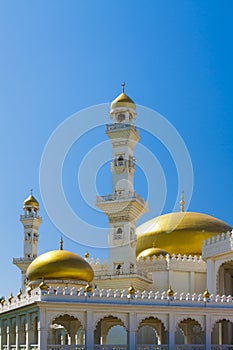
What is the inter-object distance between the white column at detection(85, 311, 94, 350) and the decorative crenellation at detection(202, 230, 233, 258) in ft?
33.7

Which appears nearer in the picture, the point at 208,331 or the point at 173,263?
the point at 208,331

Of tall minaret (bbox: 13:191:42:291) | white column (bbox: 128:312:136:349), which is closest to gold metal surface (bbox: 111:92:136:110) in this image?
tall minaret (bbox: 13:191:42:291)

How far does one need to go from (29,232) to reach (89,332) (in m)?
23.7

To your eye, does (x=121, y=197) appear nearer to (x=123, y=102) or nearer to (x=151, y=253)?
(x=151, y=253)

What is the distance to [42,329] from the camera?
94.6ft

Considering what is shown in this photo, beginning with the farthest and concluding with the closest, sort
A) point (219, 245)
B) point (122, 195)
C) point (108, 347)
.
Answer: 1. point (122, 195)
2. point (219, 245)
3. point (108, 347)

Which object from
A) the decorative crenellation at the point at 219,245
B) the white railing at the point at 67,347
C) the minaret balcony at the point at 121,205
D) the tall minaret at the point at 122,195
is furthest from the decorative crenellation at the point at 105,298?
the minaret balcony at the point at 121,205

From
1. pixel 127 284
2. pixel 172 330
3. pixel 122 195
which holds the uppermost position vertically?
pixel 122 195

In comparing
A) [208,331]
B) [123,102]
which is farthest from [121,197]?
[208,331]

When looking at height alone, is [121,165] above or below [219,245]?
above

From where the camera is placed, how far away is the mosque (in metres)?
30.2

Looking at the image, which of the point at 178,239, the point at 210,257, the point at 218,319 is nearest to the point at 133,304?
the point at 218,319

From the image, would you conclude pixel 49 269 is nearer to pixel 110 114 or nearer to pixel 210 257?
pixel 210 257

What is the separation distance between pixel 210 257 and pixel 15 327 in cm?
1160
